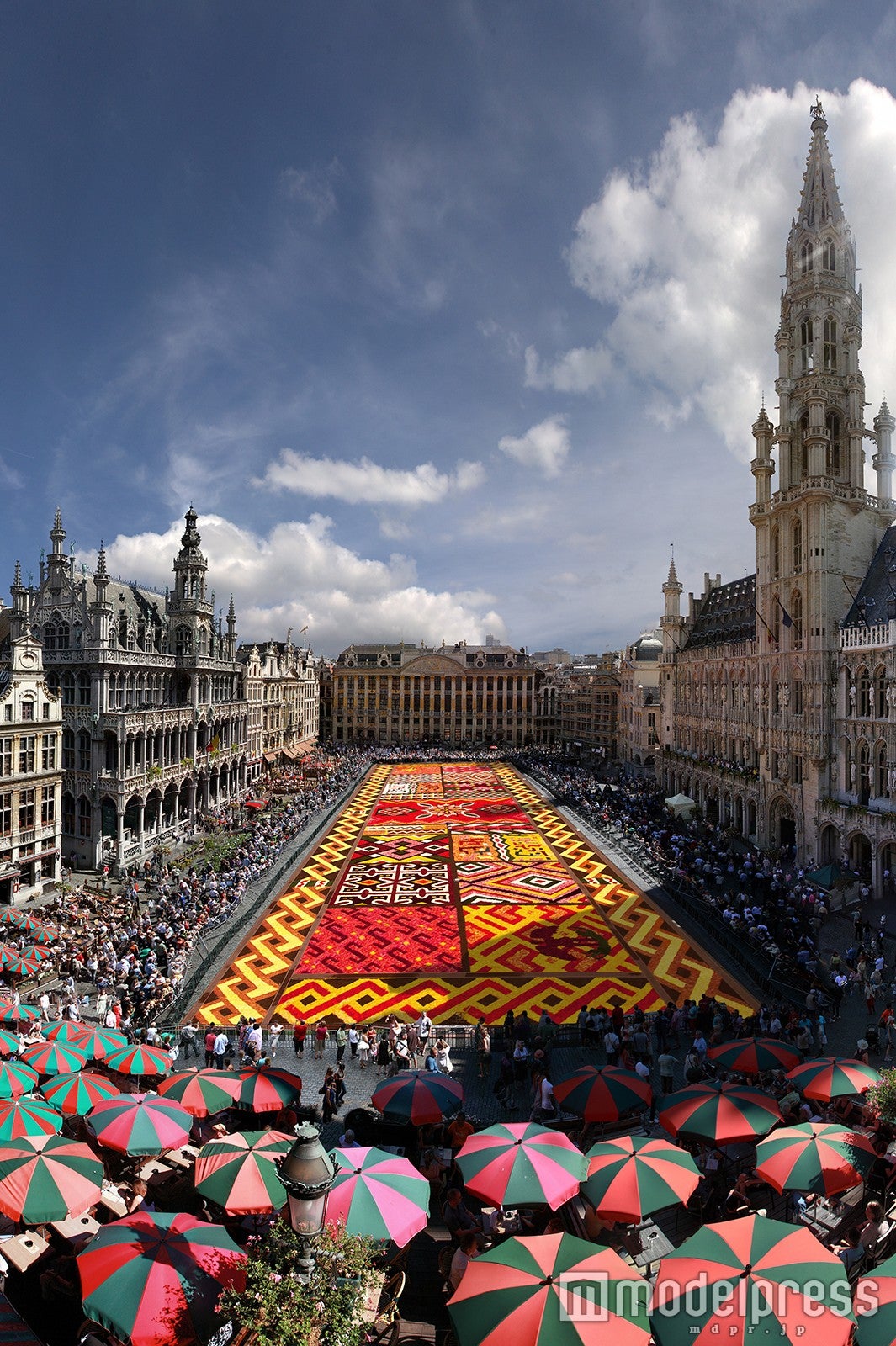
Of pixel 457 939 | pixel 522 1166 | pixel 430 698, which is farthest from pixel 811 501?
pixel 430 698

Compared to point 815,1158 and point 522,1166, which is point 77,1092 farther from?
point 815,1158

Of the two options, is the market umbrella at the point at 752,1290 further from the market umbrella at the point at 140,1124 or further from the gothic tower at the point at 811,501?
the gothic tower at the point at 811,501

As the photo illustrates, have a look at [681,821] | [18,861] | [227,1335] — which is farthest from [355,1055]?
[681,821]

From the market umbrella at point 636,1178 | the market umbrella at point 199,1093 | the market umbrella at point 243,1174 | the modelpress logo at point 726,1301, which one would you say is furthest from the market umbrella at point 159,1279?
the market umbrella at point 636,1178

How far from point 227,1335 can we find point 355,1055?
1025cm

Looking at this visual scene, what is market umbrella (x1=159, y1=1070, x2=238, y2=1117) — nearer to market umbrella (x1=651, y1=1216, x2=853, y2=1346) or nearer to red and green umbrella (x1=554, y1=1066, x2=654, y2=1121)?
red and green umbrella (x1=554, y1=1066, x2=654, y2=1121)

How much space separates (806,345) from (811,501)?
439 inches

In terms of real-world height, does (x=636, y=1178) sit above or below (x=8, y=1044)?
above

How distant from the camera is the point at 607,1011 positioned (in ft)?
68.5

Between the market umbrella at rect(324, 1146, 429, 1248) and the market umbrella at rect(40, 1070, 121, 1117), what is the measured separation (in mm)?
5461

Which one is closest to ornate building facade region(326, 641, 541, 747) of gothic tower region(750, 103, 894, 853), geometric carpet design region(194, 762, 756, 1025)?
geometric carpet design region(194, 762, 756, 1025)

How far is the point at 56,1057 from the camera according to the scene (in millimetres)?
14422

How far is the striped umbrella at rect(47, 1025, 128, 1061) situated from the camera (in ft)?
49.1

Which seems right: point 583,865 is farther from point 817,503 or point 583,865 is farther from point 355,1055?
point 817,503
